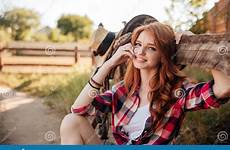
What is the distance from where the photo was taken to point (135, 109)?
6.67 ft

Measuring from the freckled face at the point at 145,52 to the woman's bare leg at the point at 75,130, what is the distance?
0.38m

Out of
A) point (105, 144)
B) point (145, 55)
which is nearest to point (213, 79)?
point (145, 55)

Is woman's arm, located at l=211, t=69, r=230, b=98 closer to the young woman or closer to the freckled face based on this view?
the young woman

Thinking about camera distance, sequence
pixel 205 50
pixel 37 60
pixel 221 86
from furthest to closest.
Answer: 1. pixel 37 60
2. pixel 205 50
3. pixel 221 86

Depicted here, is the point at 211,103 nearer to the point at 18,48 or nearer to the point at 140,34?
the point at 140,34

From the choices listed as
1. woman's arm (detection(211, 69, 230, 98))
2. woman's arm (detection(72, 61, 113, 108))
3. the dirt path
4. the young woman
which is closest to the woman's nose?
the young woman

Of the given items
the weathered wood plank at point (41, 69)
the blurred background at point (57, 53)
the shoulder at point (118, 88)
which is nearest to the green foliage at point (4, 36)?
the blurred background at point (57, 53)

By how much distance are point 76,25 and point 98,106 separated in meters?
0.45

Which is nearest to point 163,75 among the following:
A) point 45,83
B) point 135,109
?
point 135,109

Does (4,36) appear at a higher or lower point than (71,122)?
higher

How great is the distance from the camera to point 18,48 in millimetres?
2129

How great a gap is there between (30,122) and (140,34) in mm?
737

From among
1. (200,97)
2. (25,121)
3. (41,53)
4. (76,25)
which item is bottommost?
(25,121)

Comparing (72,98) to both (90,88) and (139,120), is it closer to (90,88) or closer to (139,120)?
(90,88)
